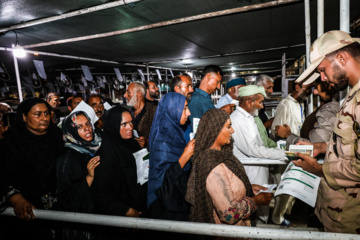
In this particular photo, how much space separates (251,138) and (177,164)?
133cm

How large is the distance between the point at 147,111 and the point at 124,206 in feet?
8.60

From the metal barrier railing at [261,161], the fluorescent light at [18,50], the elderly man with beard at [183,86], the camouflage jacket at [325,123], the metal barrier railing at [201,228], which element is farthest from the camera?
the fluorescent light at [18,50]

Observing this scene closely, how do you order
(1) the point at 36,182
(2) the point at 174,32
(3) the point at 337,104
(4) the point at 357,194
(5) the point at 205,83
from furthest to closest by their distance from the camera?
(2) the point at 174,32, (5) the point at 205,83, (3) the point at 337,104, (1) the point at 36,182, (4) the point at 357,194

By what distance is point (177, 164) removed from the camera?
6.18 feet

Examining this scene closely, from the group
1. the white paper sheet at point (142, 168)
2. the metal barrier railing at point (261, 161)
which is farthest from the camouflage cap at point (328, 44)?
the white paper sheet at point (142, 168)

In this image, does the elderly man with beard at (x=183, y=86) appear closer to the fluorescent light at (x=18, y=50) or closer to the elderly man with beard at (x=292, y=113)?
the elderly man with beard at (x=292, y=113)

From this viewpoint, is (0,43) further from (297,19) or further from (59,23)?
(297,19)

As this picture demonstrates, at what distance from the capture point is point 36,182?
2.08 meters

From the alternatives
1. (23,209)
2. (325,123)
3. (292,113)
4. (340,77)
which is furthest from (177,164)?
(292,113)

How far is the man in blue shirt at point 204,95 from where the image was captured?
3180 millimetres

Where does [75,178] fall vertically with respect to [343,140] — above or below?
below

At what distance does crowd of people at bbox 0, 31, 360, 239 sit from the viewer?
1.51 meters

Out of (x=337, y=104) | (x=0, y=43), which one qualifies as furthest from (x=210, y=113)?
(x=0, y=43)

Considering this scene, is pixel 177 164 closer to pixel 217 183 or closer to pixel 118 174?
pixel 217 183
